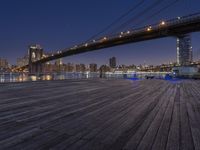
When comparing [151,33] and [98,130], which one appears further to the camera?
[151,33]

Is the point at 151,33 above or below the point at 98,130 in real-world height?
above

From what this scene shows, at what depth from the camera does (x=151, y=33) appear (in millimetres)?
35375

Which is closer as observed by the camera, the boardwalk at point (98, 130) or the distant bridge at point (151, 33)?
the boardwalk at point (98, 130)

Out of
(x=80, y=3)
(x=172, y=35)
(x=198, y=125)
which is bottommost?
(x=198, y=125)

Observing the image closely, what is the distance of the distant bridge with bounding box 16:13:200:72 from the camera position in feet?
95.6

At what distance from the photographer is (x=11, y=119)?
3695 millimetres

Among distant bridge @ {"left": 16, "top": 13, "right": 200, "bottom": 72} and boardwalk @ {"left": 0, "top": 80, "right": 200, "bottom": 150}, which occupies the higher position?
distant bridge @ {"left": 16, "top": 13, "right": 200, "bottom": 72}

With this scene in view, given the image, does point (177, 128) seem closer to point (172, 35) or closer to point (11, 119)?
point (11, 119)

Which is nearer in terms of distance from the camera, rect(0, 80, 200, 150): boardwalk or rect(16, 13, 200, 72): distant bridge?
rect(0, 80, 200, 150): boardwalk

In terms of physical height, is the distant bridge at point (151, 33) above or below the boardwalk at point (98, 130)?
above

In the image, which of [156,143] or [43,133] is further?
[43,133]

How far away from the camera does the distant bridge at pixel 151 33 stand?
29.1 meters

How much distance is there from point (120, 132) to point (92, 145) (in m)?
0.67

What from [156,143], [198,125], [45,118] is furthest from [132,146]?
[45,118]
